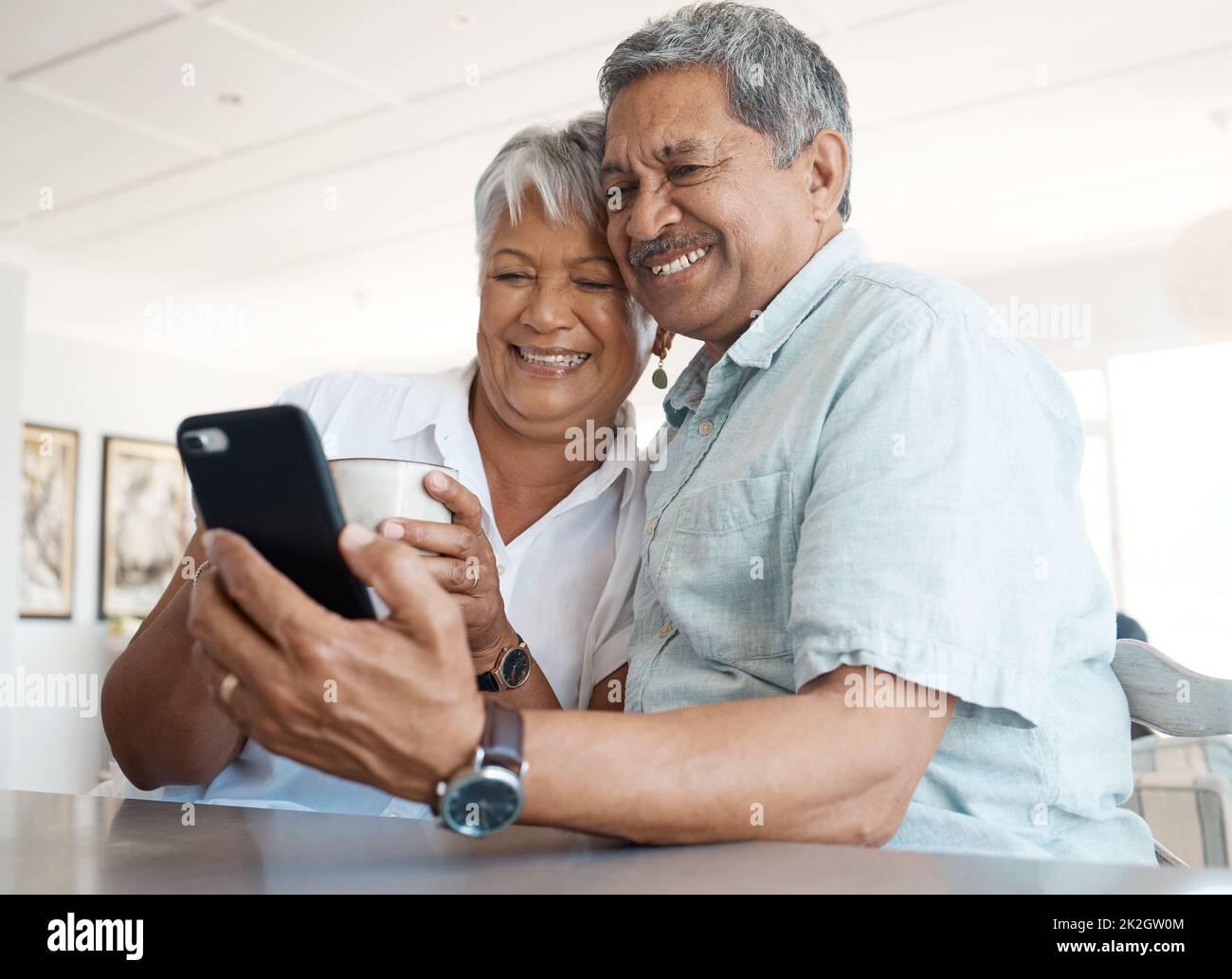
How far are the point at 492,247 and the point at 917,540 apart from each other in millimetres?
948

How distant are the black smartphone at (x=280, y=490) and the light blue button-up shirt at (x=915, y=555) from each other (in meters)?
0.35

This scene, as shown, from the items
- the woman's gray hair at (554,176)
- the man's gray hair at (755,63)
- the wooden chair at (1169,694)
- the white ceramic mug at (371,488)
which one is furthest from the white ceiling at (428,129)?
the white ceramic mug at (371,488)

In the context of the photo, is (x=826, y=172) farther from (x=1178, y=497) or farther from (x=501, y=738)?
(x=1178, y=497)

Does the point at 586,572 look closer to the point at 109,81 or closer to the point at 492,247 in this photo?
the point at 492,247

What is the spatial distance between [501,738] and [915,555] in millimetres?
356

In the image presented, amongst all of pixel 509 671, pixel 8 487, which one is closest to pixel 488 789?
pixel 509 671

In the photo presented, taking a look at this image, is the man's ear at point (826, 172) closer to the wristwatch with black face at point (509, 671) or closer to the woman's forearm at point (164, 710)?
the wristwatch with black face at point (509, 671)

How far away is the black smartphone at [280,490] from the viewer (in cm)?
73

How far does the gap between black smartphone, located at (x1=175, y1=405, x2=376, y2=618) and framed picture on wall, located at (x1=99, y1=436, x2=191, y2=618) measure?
22.1 feet

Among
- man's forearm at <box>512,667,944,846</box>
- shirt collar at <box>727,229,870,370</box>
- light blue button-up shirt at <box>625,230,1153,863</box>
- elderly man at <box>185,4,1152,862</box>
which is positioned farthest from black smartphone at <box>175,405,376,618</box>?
shirt collar at <box>727,229,870,370</box>

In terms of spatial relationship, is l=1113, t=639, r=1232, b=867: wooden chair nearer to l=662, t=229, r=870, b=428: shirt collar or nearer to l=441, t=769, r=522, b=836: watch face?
l=662, t=229, r=870, b=428: shirt collar

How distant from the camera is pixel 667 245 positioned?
139 centimetres

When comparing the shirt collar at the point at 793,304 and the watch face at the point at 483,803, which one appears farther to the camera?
the shirt collar at the point at 793,304

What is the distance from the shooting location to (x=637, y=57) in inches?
53.9
